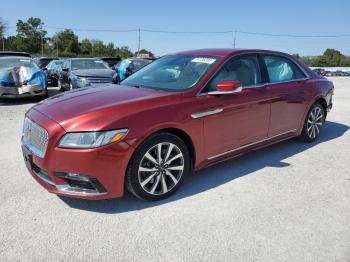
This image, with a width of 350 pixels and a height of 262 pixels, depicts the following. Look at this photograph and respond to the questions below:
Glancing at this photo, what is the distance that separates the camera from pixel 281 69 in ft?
16.1

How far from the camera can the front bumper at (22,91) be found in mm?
9508

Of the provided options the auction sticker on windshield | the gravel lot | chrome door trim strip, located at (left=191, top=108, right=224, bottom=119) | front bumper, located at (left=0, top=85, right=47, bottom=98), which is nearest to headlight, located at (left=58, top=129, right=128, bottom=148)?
the gravel lot

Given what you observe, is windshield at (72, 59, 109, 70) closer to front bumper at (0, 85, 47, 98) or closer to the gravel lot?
front bumper at (0, 85, 47, 98)

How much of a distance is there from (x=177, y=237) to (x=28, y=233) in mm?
1302

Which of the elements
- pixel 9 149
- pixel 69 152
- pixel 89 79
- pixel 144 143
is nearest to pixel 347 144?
pixel 144 143

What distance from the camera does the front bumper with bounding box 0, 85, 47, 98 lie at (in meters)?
9.51

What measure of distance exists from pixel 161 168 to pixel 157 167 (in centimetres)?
5

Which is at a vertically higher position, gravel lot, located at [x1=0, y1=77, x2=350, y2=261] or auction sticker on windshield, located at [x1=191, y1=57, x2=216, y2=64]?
auction sticker on windshield, located at [x1=191, y1=57, x2=216, y2=64]

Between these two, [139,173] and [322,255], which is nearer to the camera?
[322,255]

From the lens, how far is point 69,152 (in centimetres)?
288

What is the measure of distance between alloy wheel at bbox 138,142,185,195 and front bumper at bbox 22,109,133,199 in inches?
10.2

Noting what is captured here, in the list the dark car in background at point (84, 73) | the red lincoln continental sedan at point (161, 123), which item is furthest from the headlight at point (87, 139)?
the dark car in background at point (84, 73)

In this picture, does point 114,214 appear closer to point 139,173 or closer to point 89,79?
point 139,173

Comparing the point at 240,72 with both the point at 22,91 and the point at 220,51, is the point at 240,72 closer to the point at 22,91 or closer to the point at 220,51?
the point at 220,51
